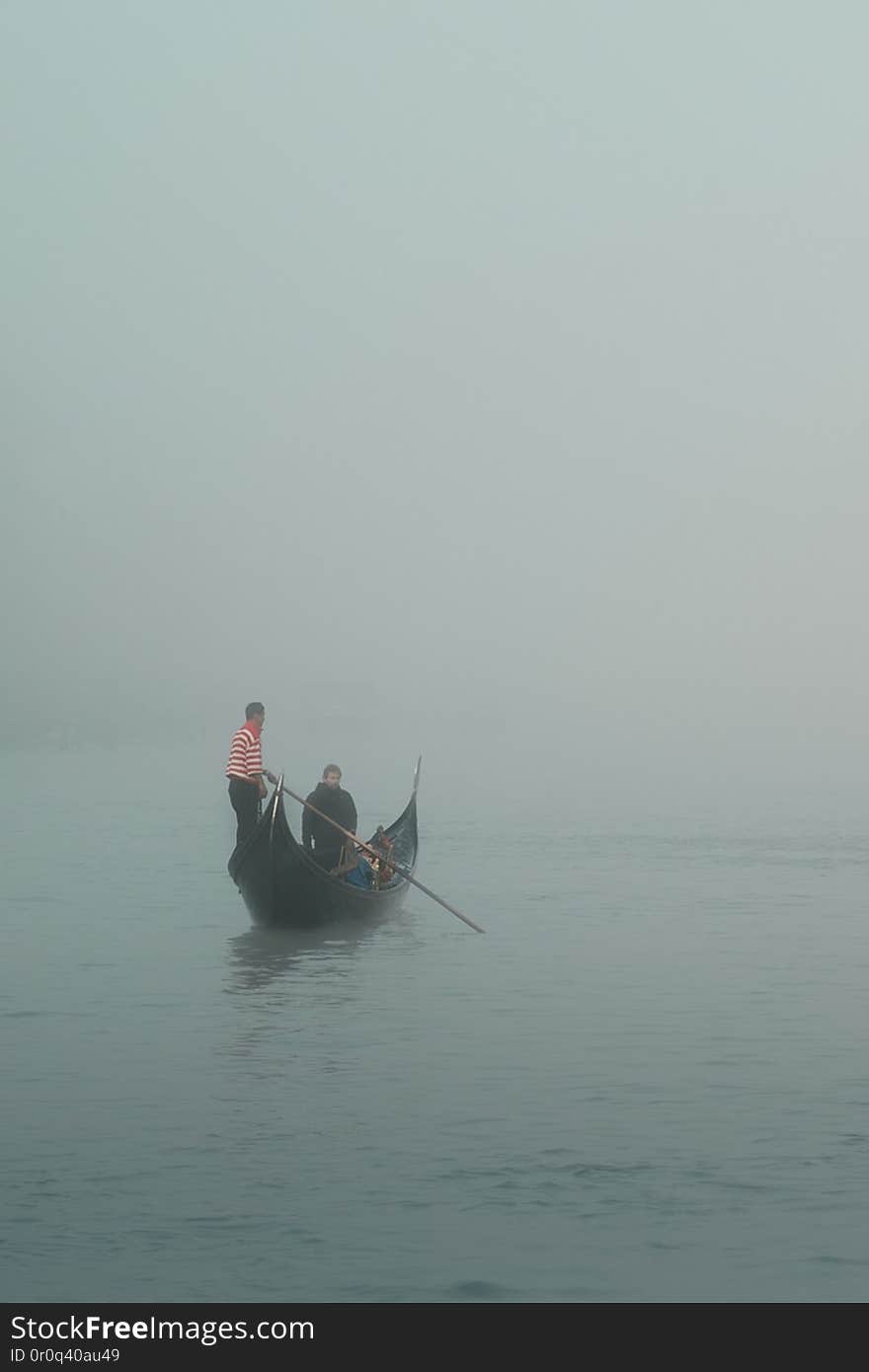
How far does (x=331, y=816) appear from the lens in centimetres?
1898

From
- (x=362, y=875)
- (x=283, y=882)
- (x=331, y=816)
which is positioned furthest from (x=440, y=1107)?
(x=362, y=875)

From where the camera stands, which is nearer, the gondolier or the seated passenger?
the gondolier

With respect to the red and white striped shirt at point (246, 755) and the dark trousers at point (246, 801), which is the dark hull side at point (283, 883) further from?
the red and white striped shirt at point (246, 755)

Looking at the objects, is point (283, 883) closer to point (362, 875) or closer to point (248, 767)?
point (248, 767)

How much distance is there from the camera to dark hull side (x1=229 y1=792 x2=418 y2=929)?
1719cm

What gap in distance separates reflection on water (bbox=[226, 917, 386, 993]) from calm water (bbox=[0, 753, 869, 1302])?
0.07m

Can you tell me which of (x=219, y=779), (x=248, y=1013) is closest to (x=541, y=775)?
(x=219, y=779)

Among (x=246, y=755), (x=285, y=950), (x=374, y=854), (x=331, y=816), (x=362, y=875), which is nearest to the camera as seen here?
(x=285, y=950)

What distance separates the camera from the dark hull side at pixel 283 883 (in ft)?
56.4

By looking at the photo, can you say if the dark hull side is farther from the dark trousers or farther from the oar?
the oar

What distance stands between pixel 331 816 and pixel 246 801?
1.51 meters

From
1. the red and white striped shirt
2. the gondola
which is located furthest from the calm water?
the red and white striped shirt
